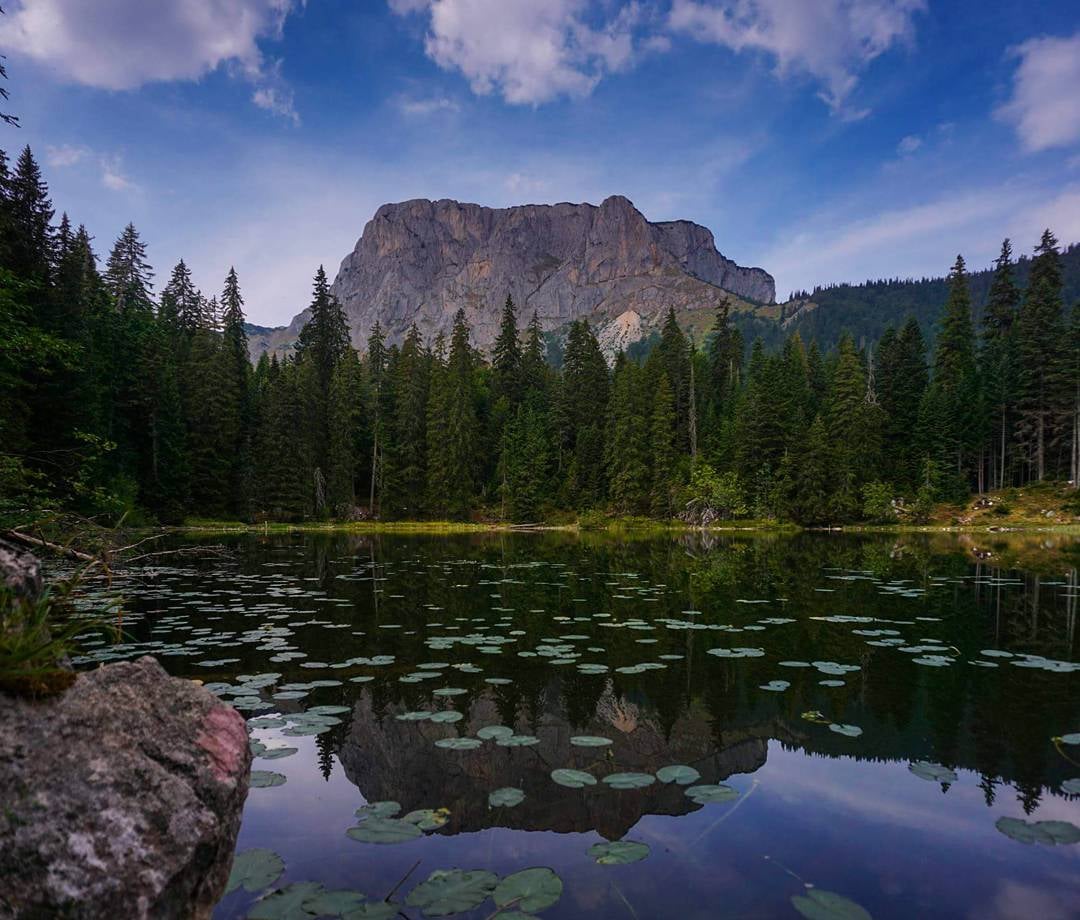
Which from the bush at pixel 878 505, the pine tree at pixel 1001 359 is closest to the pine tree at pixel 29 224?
the bush at pixel 878 505

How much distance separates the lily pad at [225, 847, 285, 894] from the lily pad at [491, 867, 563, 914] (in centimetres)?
120

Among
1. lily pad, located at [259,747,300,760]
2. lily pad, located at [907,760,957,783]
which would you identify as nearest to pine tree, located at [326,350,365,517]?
lily pad, located at [259,747,300,760]

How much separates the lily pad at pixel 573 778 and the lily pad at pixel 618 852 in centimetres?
58

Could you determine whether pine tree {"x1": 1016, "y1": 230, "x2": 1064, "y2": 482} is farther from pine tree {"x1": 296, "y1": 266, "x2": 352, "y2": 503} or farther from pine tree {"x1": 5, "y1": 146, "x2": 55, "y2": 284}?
pine tree {"x1": 5, "y1": 146, "x2": 55, "y2": 284}

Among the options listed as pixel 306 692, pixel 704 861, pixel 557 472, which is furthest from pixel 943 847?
pixel 557 472

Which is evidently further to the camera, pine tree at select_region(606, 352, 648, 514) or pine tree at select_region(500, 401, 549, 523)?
pine tree at select_region(500, 401, 549, 523)

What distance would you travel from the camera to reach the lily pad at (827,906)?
287 cm

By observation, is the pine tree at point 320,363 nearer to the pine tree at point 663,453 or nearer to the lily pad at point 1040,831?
the pine tree at point 663,453

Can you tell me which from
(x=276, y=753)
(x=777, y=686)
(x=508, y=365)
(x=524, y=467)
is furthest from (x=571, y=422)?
(x=276, y=753)

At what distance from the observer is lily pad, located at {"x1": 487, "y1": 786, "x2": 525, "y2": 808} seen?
13.2 feet

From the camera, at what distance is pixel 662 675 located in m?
6.96

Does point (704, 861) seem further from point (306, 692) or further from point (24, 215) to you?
point (24, 215)

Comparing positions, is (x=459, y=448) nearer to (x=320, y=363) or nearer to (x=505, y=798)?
(x=320, y=363)

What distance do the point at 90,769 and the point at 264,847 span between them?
6.37 ft
